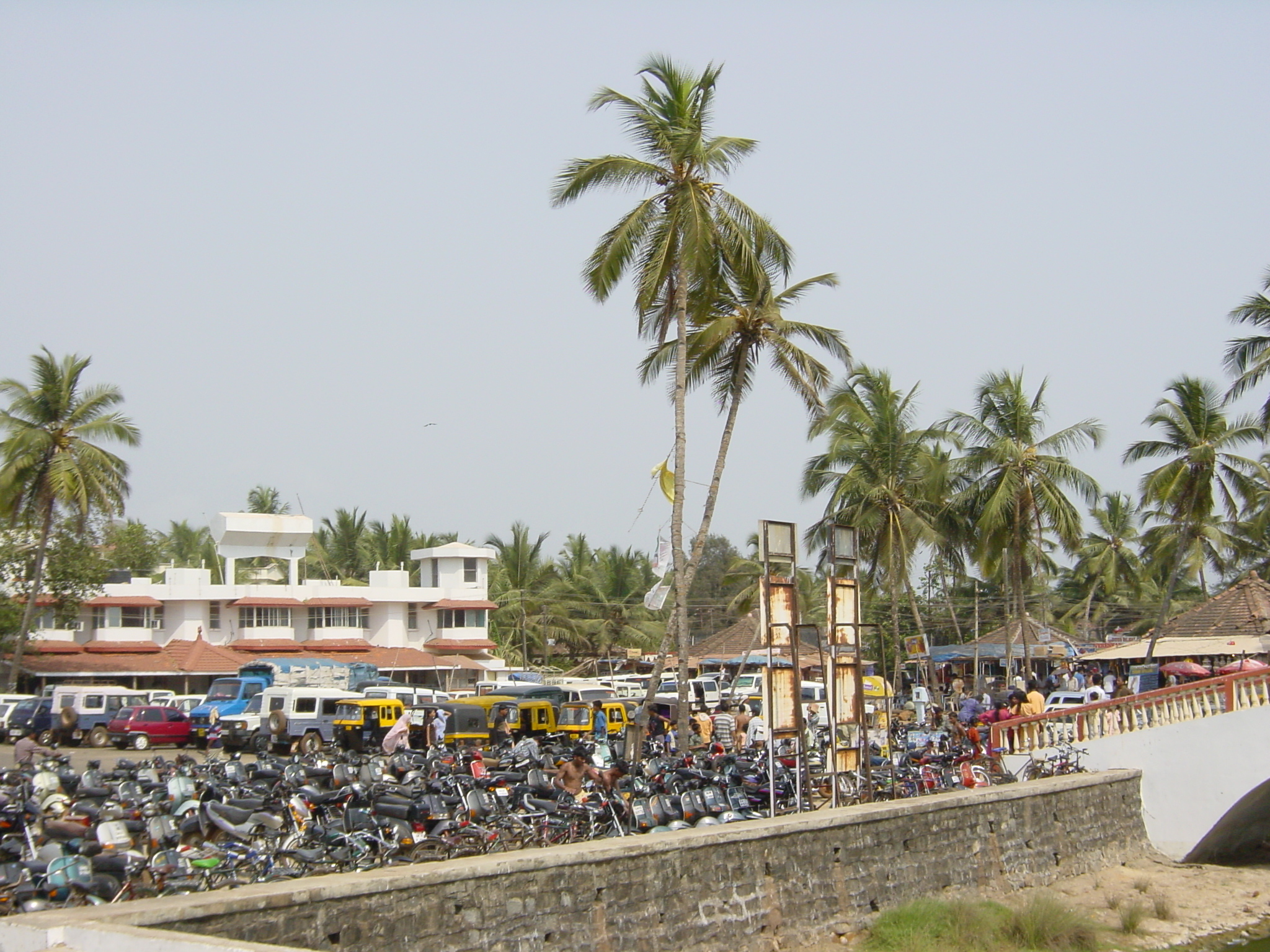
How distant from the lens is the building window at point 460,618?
4959 centimetres

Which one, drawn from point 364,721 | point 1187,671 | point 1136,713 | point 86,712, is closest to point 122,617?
point 86,712

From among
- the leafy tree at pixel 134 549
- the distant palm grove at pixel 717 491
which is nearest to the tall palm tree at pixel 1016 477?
the distant palm grove at pixel 717 491

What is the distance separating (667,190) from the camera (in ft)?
82.5

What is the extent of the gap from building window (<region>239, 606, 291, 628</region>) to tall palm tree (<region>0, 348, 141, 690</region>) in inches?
298

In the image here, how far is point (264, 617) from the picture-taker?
45969 mm

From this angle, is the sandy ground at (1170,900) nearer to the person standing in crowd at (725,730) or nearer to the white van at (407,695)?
the person standing in crowd at (725,730)

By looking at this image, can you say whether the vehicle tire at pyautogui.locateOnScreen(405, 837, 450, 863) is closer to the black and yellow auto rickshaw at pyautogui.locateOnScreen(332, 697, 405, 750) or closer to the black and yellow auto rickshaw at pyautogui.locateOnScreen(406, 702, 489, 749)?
the black and yellow auto rickshaw at pyautogui.locateOnScreen(406, 702, 489, 749)

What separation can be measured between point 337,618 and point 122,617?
7.68 metres

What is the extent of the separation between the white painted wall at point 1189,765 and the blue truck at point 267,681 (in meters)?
19.6

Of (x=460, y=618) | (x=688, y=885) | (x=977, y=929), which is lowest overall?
(x=977, y=929)

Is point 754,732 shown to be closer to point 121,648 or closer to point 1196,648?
point 1196,648

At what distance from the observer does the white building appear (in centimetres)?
4266

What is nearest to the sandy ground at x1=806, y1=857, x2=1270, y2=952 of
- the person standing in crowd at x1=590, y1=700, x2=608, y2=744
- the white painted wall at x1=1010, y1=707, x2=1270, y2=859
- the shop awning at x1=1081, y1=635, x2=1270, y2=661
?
the white painted wall at x1=1010, y1=707, x2=1270, y2=859

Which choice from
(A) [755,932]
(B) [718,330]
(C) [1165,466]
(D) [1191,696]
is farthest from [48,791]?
(C) [1165,466]
